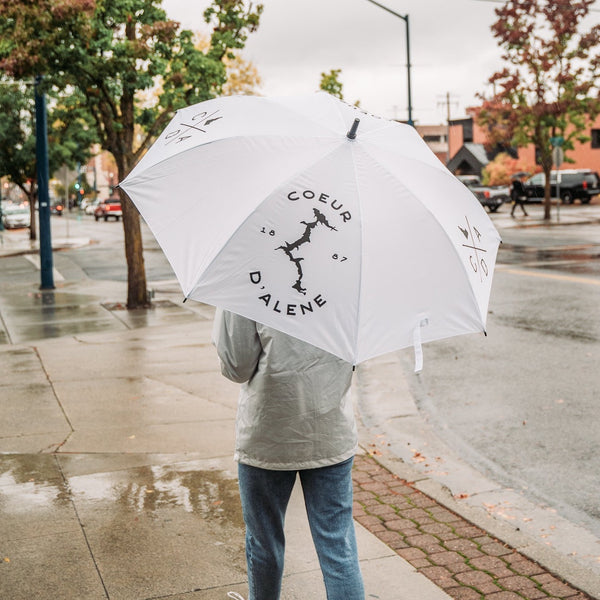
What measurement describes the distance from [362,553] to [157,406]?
10.7ft

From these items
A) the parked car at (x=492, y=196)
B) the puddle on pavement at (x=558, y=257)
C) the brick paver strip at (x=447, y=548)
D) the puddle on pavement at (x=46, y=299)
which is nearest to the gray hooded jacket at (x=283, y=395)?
the brick paver strip at (x=447, y=548)

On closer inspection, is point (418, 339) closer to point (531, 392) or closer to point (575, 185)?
point (531, 392)

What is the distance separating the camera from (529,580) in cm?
398

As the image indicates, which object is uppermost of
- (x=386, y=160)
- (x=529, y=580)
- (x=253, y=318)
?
(x=386, y=160)

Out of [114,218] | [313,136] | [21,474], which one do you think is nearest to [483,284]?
[313,136]

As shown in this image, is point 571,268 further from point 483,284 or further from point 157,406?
point 483,284

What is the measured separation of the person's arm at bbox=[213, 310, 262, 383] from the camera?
2.85 m

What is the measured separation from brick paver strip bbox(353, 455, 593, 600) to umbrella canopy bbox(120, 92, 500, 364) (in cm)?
153

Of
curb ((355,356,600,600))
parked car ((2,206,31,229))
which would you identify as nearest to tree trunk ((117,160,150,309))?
curb ((355,356,600,600))

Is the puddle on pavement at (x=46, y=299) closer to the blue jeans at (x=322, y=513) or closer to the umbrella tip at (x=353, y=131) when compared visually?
the blue jeans at (x=322, y=513)

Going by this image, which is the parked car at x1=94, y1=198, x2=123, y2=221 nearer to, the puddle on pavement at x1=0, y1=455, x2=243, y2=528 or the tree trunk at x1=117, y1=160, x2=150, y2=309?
the tree trunk at x1=117, y1=160, x2=150, y2=309

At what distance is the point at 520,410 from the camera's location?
7234 mm

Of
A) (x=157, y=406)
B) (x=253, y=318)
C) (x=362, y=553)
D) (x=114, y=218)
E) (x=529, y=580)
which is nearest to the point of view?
(x=253, y=318)

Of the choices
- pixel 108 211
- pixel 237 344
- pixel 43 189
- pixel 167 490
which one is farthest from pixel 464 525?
pixel 108 211
